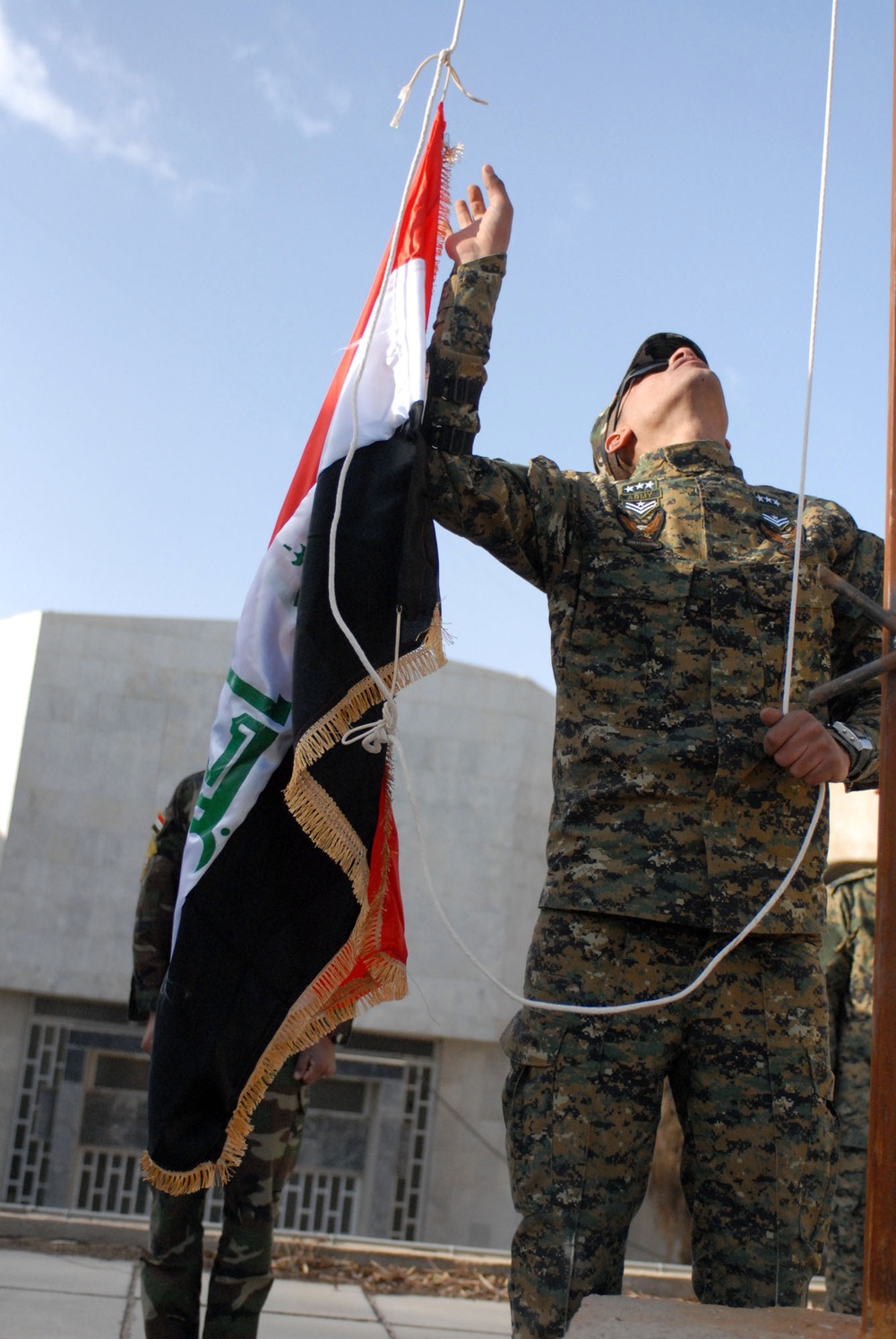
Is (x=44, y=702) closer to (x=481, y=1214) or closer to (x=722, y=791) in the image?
(x=481, y=1214)

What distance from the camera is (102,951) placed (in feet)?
36.7

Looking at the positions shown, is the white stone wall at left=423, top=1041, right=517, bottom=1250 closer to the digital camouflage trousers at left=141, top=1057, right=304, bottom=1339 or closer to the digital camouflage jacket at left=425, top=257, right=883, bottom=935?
the digital camouflage trousers at left=141, top=1057, right=304, bottom=1339

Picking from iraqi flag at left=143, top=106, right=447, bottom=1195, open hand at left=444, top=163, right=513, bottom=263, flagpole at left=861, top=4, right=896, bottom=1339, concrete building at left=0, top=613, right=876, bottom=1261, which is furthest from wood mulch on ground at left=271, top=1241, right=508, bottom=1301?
concrete building at left=0, top=613, right=876, bottom=1261

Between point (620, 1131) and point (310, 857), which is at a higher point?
point (310, 857)

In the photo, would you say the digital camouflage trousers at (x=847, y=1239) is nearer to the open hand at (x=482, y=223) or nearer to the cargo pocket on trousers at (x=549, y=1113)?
the cargo pocket on trousers at (x=549, y=1113)

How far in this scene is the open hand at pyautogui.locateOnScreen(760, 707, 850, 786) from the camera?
2.15 metres

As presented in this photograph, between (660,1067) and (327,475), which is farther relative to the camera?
(327,475)

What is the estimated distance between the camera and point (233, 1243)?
2.90 m

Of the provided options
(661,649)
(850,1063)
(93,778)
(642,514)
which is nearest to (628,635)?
(661,649)

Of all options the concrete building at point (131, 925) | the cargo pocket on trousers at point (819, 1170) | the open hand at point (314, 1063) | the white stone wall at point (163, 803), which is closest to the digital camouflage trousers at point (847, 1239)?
the open hand at point (314, 1063)

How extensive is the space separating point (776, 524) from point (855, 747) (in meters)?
0.46

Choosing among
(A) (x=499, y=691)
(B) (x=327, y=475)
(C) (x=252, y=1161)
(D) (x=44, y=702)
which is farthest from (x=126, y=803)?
(B) (x=327, y=475)

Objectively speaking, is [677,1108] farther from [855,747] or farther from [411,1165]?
[411,1165]

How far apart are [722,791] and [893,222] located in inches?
39.4
